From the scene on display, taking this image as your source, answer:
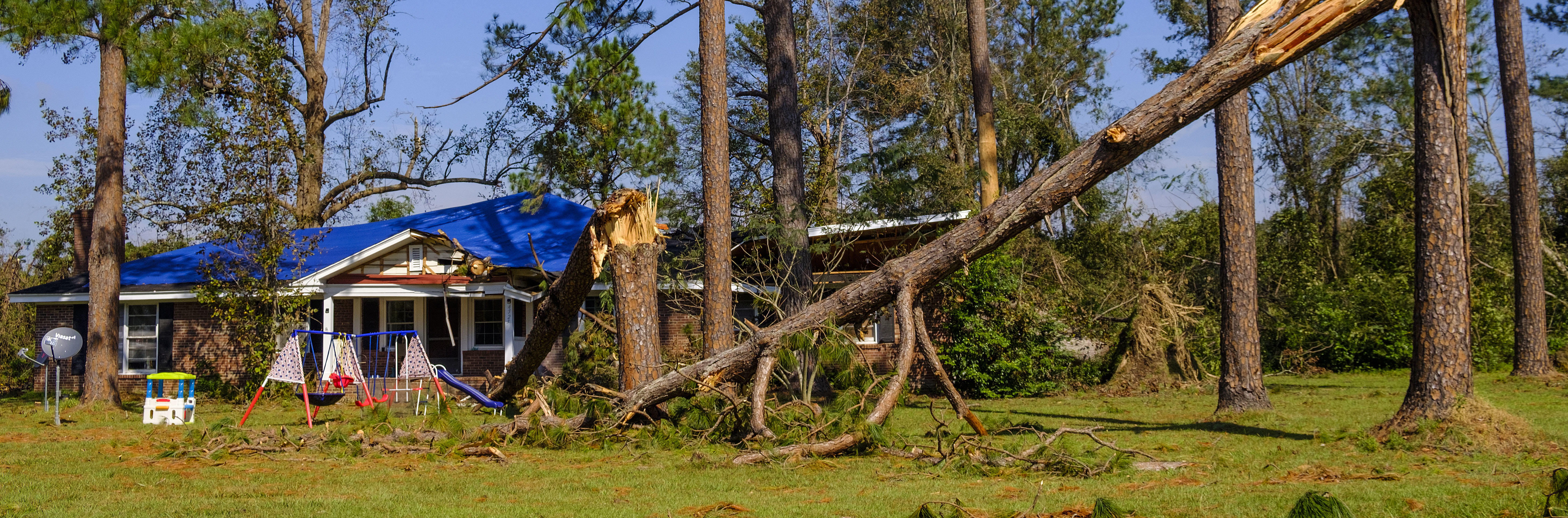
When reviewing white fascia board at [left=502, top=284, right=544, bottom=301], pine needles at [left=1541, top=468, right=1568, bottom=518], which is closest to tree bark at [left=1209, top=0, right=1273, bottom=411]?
pine needles at [left=1541, top=468, right=1568, bottom=518]

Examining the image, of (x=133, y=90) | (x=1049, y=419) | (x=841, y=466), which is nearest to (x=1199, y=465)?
(x=841, y=466)

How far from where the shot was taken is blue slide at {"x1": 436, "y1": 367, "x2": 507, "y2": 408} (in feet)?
37.4

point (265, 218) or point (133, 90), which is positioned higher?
point (133, 90)

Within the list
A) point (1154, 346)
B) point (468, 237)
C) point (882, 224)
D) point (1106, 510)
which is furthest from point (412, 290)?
point (1106, 510)

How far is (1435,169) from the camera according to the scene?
815 centimetres

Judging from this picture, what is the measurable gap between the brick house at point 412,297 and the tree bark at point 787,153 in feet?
2.39

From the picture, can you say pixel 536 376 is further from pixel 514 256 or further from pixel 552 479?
pixel 552 479

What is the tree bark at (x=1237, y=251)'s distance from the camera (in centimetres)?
1062

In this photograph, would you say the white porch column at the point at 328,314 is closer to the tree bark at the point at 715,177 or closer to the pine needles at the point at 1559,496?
the tree bark at the point at 715,177

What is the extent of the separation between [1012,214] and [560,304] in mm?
4495

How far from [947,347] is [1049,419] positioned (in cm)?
396

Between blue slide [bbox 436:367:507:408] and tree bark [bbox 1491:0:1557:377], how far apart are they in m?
15.5

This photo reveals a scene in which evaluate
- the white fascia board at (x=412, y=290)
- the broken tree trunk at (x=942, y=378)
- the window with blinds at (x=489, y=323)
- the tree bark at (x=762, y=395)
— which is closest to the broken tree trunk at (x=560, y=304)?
the tree bark at (x=762, y=395)

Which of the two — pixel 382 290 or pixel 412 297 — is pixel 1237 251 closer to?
pixel 412 297
